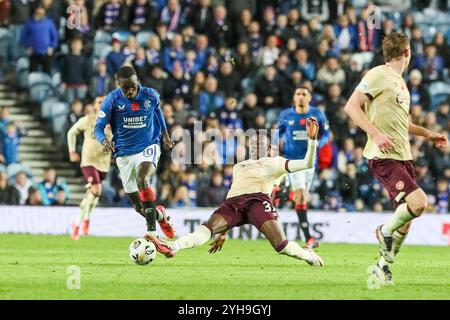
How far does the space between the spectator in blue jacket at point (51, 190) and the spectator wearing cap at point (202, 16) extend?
5286 millimetres

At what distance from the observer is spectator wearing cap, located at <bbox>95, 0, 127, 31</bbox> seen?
88.9ft

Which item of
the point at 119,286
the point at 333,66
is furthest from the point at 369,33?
the point at 119,286

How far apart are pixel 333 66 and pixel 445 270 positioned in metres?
11.6

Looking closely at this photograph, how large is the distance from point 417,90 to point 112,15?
709cm

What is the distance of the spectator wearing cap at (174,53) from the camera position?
25734 millimetres

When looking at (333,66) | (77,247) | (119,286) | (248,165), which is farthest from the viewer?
(333,66)

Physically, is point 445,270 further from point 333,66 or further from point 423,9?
point 423,9

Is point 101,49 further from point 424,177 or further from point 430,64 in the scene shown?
point 424,177

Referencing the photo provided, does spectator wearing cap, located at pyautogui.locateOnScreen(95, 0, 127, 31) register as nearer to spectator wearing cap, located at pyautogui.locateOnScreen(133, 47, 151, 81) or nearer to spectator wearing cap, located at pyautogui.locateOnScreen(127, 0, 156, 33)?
spectator wearing cap, located at pyautogui.locateOnScreen(127, 0, 156, 33)

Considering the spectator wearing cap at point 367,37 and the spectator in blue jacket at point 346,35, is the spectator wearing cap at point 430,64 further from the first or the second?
the spectator in blue jacket at point 346,35

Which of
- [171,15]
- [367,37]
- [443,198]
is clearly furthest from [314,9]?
[443,198]

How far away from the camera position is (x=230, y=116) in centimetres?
2469

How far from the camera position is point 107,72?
25.5 meters

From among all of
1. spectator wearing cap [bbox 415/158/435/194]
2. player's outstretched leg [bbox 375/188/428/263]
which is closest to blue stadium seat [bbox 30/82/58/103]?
spectator wearing cap [bbox 415/158/435/194]
